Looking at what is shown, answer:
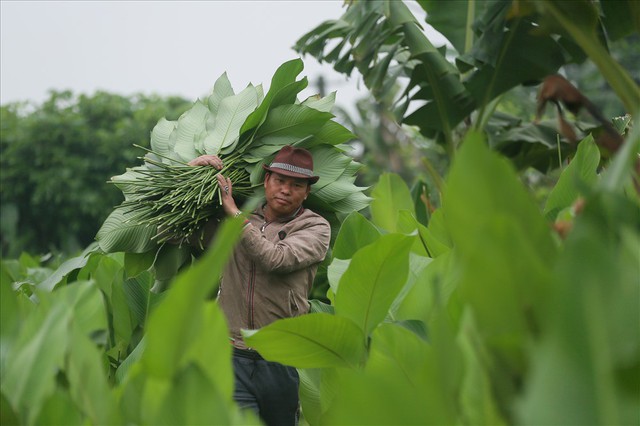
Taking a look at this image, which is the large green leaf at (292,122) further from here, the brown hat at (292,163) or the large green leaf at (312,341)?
the large green leaf at (312,341)

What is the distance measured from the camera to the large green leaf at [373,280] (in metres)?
1.70

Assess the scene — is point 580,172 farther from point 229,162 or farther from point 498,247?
point 229,162

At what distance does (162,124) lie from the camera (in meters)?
3.70

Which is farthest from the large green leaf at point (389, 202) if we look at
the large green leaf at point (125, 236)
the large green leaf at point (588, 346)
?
the large green leaf at point (588, 346)

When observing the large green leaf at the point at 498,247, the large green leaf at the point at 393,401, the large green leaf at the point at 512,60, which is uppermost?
the large green leaf at the point at 498,247

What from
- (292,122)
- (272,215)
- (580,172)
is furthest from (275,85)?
(580,172)

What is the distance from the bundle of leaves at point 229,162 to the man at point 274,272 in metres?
0.10

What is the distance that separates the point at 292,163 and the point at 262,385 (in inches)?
36.1

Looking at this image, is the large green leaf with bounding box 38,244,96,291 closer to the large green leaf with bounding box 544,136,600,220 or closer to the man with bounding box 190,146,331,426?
the man with bounding box 190,146,331,426

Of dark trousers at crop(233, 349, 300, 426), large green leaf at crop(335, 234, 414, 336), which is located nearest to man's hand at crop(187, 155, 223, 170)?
dark trousers at crop(233, 349, 300, 426)

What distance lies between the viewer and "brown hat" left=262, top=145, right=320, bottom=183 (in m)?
3.18

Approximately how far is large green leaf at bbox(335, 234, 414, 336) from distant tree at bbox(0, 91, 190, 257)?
1796 centimetres

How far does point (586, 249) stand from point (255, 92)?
2.76 m

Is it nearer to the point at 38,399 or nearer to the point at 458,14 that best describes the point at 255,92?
the point at 38,399
